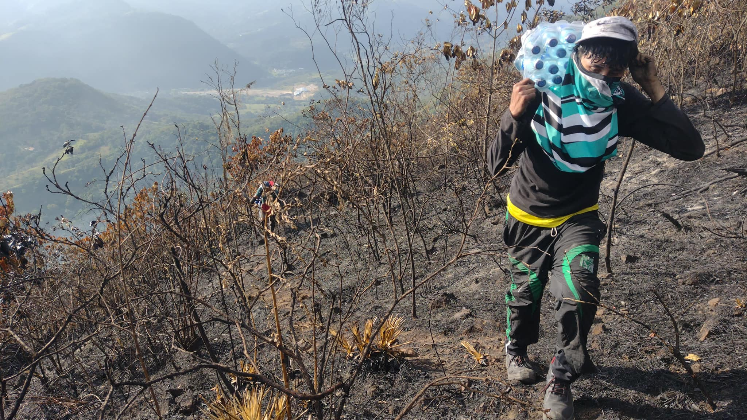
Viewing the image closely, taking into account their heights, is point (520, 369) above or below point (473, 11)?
below

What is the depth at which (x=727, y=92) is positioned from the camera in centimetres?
559

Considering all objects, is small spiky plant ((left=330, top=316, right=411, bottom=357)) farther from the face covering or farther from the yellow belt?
the face covering

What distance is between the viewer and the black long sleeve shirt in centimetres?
163

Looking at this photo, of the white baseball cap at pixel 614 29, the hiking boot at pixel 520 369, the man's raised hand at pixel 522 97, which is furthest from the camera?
the hiking boot at pixel 520 369

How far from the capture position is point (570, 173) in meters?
1.78

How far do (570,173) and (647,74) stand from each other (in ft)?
1.47

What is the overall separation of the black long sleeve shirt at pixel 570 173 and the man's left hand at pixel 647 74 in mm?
44

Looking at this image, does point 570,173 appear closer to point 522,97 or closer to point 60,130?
point 522,97

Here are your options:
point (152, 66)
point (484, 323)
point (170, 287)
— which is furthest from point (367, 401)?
point (152, 66)

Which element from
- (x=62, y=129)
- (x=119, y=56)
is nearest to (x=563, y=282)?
(x=62, y=129)

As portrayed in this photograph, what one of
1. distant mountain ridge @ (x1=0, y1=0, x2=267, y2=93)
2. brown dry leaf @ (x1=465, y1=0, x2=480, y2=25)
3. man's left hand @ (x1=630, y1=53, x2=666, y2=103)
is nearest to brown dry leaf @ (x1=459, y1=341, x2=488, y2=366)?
man's left hand @ (x1=630, y1=53, x2=666, y2=103)

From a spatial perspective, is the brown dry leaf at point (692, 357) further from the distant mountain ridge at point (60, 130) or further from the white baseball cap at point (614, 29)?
the distant mountain ridge at point (60, 130)

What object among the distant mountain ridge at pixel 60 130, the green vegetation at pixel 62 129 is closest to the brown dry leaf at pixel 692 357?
the green vegetation at pixel 62 129

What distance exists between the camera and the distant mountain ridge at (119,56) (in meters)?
169
